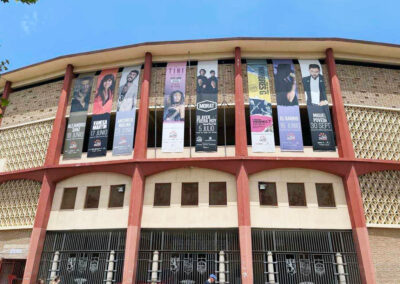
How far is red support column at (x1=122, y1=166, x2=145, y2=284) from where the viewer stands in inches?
604

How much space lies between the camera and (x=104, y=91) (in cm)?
2031

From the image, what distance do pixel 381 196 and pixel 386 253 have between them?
2943 mm

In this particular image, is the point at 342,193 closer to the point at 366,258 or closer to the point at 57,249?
the point at 366,258

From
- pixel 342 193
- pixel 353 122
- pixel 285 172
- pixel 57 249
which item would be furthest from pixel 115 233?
pixel 353 122

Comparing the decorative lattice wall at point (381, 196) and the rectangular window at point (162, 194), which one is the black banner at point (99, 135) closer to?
the rectangular window at point (162, 194)

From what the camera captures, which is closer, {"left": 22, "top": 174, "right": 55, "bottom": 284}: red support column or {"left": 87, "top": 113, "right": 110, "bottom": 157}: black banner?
{"left": 22, "top": 174, "right": 55, "bottom": 284}: red support column

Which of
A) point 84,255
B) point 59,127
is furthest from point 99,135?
point 84,255

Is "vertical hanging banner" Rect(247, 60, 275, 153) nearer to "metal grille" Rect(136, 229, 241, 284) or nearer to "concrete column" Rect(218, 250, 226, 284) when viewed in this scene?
"metal grille" Rect(136, 229, 241, 284)

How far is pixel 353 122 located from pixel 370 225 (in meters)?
5.93

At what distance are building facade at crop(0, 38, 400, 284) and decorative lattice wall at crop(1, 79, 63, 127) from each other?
0.16m

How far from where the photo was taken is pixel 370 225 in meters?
15.8

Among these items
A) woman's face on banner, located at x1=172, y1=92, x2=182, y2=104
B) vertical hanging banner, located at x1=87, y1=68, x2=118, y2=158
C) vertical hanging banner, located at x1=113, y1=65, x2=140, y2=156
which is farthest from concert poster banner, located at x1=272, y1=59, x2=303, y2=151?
vertical hanging banner, located at x1=87, y1=68, x2=118, y2=158

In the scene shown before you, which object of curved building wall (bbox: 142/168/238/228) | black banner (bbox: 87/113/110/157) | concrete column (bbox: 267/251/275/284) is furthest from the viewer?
black banner (bbox: 87/113/110/157)

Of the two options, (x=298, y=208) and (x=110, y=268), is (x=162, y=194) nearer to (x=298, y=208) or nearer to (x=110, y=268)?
(x=110, y=268)
